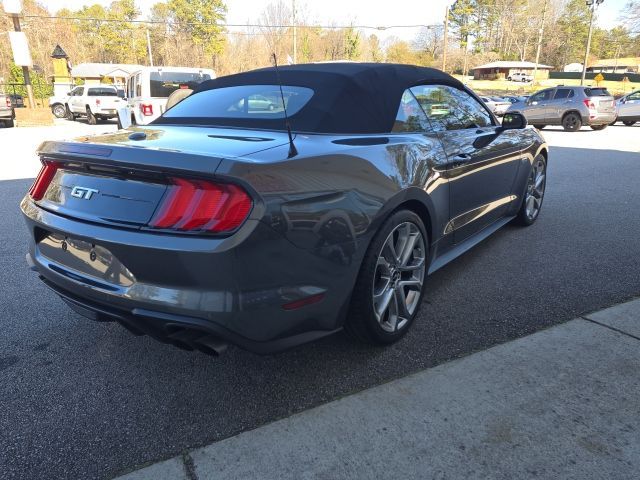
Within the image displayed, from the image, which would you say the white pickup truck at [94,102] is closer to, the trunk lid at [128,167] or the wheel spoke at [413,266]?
the trunk lid at [128,167]

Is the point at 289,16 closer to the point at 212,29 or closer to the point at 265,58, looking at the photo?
the point at 265,58

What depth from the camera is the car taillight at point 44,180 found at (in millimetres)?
2479

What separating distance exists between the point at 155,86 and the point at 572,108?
47.1 ft

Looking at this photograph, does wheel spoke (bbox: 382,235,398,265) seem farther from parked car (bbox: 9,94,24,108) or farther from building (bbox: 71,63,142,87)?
building (bbox: 71,63,142,87)

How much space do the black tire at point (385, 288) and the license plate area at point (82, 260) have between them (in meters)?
1.09

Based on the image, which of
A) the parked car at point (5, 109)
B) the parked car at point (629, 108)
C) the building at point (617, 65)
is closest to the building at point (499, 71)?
the building at point (617, 65)

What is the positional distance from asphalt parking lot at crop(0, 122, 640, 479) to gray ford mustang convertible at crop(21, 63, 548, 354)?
0.30 meters

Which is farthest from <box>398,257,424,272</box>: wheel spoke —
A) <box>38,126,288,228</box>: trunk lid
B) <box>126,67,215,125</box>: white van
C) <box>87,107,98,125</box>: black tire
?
<box>87,107,98,125</box>: black tire

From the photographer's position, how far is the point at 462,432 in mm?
2127

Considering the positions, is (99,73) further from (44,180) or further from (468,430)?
(468,430)

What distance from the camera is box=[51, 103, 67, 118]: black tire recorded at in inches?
1010

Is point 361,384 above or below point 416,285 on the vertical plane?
below

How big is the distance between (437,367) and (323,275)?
892 millimetres

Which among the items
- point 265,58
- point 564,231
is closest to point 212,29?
point 265,58
